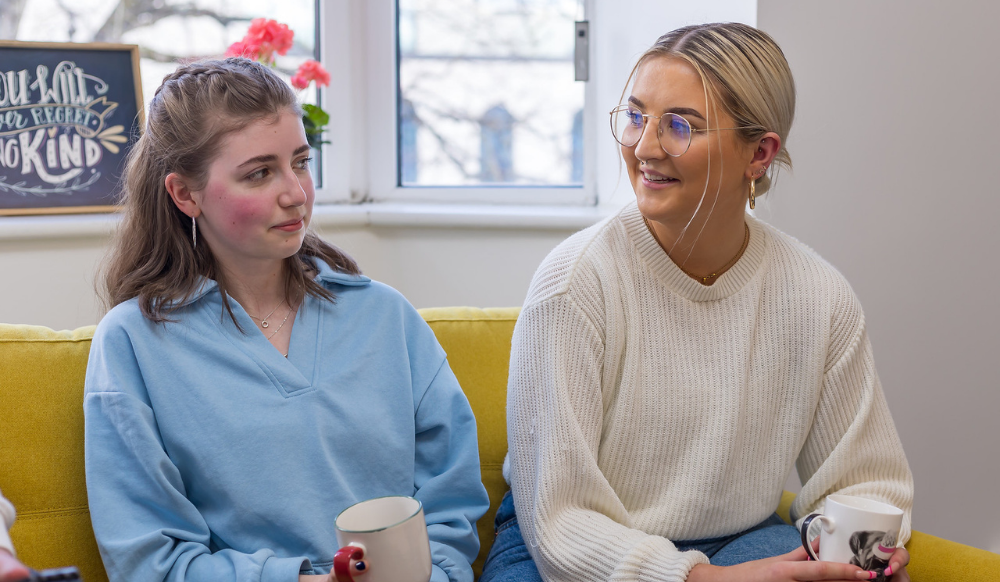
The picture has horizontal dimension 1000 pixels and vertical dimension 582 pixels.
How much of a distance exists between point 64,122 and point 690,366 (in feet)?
5.63

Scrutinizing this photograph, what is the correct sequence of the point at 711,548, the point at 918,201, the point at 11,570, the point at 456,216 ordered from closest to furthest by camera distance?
the point at 11,570
the point at 711,548
the point at 918,201
the point at 456,216

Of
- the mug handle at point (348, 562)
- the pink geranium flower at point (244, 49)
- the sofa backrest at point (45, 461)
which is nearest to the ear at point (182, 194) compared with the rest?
the sofa backrest at point (45, 461)

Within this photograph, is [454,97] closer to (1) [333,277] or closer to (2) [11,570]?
(1) [333,277]

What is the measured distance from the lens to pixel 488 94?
2.58 m

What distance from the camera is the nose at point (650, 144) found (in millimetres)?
1156

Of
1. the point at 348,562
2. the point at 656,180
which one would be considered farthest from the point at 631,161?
the point at 348,562

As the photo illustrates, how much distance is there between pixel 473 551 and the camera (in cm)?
128

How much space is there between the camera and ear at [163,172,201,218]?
121cm

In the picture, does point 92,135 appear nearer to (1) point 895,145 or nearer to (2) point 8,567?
(2) point 8,567

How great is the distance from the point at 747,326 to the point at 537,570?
48 centimetres

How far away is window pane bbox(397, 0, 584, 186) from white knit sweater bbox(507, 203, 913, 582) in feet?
4.41

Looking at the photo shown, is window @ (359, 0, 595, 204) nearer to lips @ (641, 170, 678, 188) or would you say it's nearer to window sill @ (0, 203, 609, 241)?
window sill @ (0, 203, 609, 241)

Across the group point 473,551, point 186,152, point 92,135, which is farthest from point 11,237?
point 473,551

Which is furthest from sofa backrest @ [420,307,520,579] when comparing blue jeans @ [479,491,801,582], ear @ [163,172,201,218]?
ear @ [163,172,201,218]
